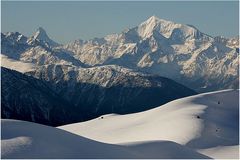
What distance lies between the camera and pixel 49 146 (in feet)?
170

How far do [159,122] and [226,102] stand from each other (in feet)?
103

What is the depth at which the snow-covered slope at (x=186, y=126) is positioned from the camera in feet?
312

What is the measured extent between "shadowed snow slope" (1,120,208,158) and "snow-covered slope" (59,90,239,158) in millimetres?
21918

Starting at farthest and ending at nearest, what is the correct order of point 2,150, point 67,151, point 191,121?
1. point 191,121
2. point 67,151
3. point 2,150

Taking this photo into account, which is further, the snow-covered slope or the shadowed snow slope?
the snow-covered slope

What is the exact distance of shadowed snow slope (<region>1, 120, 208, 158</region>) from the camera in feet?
162

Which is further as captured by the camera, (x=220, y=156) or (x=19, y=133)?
(x=220, y=156)

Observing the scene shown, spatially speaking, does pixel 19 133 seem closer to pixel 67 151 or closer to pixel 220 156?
pixel 67 151

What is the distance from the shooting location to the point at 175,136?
323 ft

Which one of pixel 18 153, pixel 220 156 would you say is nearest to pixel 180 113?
pixel 220 156

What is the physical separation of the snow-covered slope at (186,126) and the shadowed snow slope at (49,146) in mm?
21918

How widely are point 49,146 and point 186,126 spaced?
55471 millimetres

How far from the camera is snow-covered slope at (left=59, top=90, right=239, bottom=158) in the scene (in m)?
95.2

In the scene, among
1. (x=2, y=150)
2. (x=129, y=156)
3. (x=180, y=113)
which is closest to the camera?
(x=2, y=150)
